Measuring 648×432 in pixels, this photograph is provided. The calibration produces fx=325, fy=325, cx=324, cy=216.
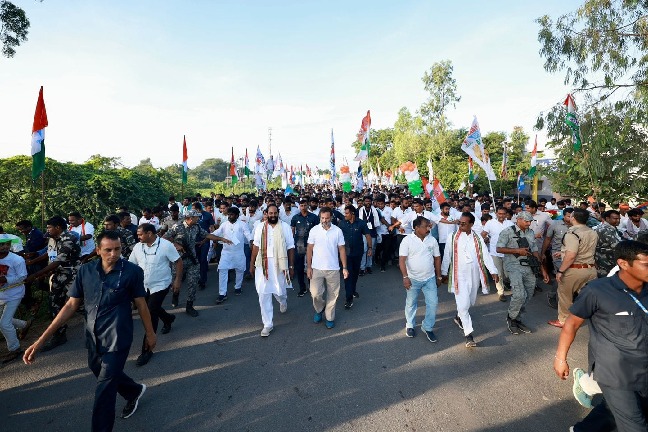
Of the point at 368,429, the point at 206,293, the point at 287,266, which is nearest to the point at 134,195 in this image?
the point at 206,293

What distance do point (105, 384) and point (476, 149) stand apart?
8533mm

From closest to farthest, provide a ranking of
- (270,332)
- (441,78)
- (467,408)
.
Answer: (467,408), (270,332), (441,78)

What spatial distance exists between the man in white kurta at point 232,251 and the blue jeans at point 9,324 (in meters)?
2.87

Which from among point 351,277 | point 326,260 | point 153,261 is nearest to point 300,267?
point 351,277

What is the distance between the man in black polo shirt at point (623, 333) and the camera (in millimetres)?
2174

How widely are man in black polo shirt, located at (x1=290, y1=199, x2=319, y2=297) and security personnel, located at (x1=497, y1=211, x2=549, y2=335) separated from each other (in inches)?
145

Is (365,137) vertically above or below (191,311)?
above

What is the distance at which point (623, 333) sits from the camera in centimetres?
221

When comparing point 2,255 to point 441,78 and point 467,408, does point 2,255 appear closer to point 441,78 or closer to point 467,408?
point 467,408

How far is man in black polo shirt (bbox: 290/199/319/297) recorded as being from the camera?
22.2ft

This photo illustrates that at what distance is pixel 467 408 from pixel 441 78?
102 ft

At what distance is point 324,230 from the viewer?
5.11 m

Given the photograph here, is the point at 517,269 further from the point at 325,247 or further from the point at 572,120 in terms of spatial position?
the point at 572,120

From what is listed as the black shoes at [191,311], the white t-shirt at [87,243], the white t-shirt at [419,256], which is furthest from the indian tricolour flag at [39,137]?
the white t-shirt at [419,256]
